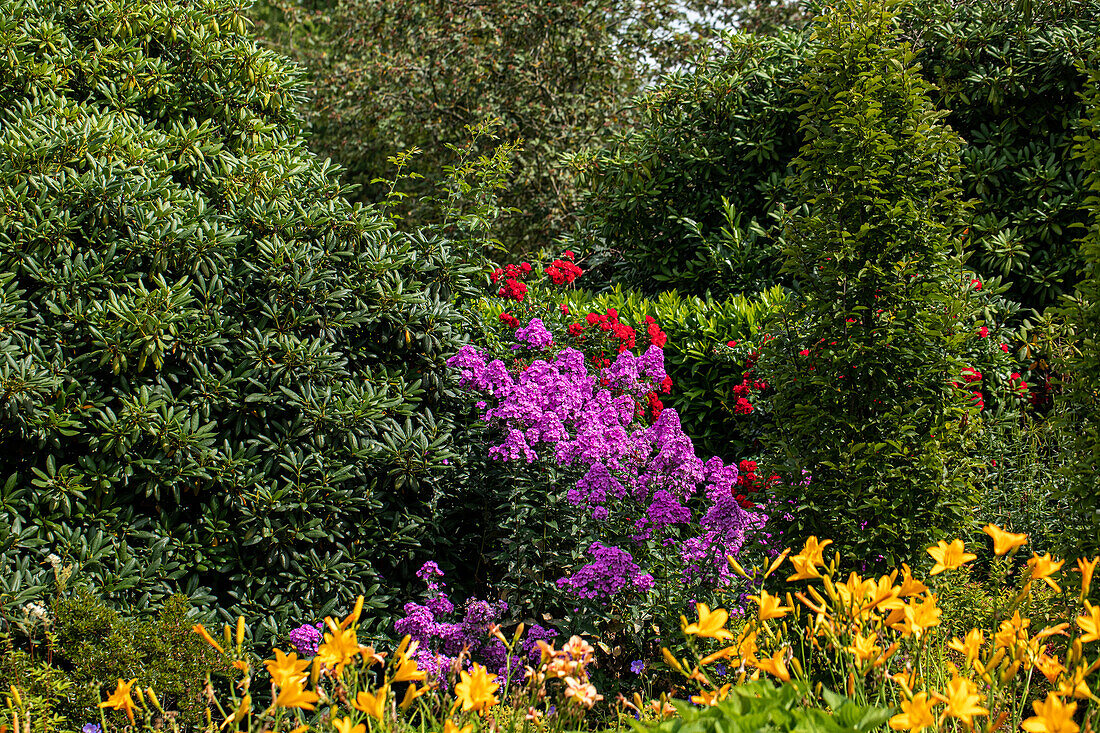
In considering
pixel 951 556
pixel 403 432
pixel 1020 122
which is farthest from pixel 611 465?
pixel 1020 122

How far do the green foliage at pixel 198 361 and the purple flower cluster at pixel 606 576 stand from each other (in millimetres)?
789

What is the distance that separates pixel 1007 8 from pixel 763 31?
7.14 m

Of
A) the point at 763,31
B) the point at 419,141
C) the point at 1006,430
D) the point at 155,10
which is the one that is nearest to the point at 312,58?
the point at 419,141

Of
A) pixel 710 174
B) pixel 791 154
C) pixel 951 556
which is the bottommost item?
pixel 951 556

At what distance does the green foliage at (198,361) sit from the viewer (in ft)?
11.0

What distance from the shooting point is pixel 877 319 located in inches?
139

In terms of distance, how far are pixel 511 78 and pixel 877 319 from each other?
9.24 m

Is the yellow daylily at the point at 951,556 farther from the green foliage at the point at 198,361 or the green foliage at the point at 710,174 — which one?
the green foliage at the point at 710,174

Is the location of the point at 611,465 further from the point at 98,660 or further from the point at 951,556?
the point at 98,660

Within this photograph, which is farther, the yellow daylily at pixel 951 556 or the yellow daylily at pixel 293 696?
the yellow daylily at pixel 951 556

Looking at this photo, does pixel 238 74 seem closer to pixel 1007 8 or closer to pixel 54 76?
pixel 54 76

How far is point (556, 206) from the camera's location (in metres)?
12.0

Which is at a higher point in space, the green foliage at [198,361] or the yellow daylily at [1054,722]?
the yellow daylily at [1054,722]

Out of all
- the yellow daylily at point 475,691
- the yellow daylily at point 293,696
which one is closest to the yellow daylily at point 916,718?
the yellow daylily at point 475,691
